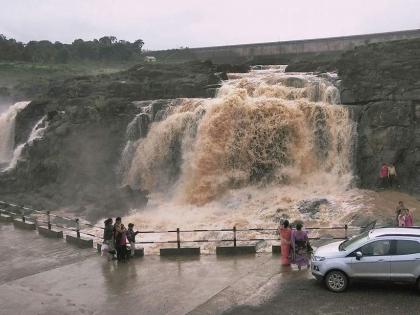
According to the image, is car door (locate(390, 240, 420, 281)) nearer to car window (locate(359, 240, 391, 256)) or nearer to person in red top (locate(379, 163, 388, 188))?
car window (locate(359, 240, 391, 256))

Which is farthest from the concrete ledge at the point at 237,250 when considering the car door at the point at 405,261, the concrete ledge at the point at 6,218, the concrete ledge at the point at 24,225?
the concrete ledge at the point at 6,218

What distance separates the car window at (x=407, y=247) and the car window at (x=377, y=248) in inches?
7.8

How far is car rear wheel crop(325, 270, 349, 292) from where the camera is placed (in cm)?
1069

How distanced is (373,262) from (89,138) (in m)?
26.8

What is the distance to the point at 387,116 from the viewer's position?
2602 cm

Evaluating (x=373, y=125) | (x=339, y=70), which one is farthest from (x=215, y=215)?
(x=339, y=70)

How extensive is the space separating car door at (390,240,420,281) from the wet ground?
1.51ft

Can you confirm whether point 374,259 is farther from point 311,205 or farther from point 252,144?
point 252,144

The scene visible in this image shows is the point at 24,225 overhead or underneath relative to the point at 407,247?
underneath

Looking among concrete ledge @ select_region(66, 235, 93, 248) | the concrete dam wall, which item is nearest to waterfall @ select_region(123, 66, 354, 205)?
concrete ledge @ select_region(66, 235, 93, 248)

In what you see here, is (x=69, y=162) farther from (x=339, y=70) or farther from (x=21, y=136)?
(x=339, y=70)

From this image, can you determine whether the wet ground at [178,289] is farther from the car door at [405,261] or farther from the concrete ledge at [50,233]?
the concrete ledge at [50,233]

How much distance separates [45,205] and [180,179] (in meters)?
8.52

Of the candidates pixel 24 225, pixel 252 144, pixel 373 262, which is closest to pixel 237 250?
pixel 373 262
